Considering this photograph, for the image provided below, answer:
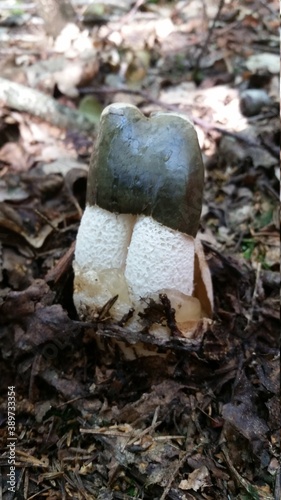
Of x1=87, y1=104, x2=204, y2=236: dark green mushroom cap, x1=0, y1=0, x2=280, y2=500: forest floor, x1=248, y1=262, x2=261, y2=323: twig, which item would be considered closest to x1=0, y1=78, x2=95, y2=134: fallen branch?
x1=0, y1=0, x2=280, y2=500: forest floor

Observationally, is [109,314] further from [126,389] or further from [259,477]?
[259,477]

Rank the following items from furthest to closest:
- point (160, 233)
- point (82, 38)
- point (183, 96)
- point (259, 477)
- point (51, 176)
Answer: point (82, 38), point (183, 96), point (51, 176), point (160, 233), point (259, 477)

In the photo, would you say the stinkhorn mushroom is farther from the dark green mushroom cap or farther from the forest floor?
the forest floor

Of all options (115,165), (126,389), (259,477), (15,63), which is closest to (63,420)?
(126,389)

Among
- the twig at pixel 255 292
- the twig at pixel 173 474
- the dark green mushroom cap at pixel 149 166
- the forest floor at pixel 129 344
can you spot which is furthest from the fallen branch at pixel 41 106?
the twig at pixel 173 474

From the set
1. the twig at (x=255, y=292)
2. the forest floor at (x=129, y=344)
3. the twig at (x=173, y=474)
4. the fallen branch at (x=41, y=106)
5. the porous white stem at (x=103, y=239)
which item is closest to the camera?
the twig at (x=173, y=474)

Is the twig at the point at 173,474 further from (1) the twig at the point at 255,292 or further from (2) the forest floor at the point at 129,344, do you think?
(1) the twig at the point at 255,292

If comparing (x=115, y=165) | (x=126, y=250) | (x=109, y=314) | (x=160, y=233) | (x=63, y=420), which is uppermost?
(x=115, y=165)
